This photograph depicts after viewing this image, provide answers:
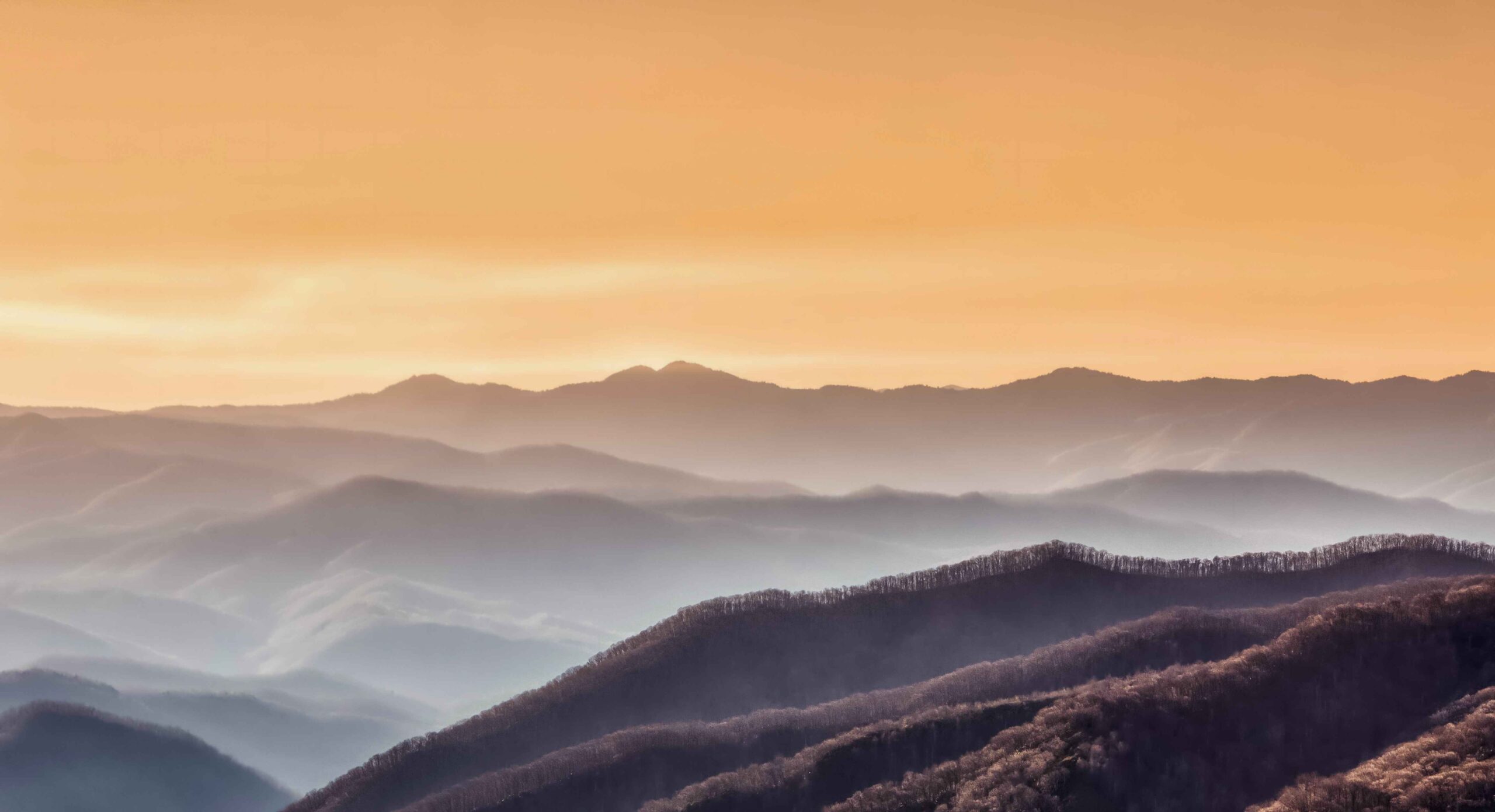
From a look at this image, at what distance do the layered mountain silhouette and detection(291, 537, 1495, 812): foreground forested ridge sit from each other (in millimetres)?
30175

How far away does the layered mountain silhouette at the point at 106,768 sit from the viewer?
79188 millimetres

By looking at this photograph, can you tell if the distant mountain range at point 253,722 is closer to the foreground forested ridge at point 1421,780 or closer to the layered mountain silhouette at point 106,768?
the layered mountain silhouette at point 106,768

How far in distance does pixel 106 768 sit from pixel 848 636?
4705cm

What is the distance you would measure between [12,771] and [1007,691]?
5868 centimetres

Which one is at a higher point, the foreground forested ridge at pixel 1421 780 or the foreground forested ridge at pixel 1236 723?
the foreground forested ridge at pixel 1236 723

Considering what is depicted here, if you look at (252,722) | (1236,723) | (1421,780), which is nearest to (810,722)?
(1236,723)

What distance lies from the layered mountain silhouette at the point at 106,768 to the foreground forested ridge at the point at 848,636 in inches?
1188

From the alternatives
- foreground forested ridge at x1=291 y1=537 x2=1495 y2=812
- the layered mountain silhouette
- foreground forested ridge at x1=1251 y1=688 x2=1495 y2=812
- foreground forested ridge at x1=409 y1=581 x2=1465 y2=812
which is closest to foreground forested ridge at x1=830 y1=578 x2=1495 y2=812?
foreground forested ridge at x1=1251 y1=688 x2=1495 y2=812

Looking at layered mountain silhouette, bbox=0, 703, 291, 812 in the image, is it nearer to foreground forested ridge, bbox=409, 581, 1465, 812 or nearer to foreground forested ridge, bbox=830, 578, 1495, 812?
foreground forested ridge, bbox=409, 581, 1465, 812

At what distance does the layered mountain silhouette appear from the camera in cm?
7919

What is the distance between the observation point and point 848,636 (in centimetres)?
5784

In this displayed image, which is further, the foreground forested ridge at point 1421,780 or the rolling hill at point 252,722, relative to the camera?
the rolling hill at point 252,722

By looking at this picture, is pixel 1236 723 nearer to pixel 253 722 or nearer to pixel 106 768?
pixel 106 768

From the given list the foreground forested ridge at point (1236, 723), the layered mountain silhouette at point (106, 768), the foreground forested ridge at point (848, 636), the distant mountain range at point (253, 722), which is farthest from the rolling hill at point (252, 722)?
the foreground forested ridge at point (1236, 723)
